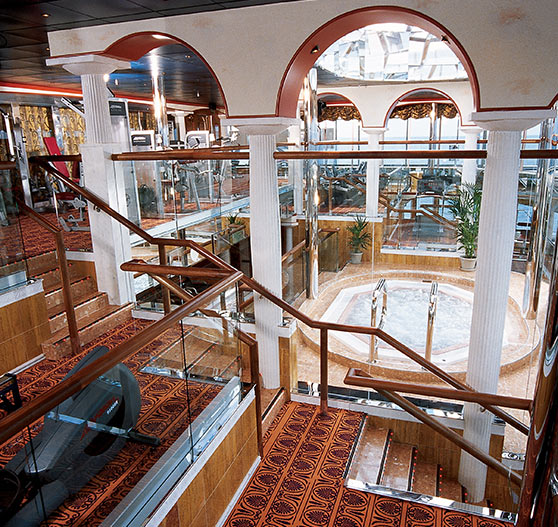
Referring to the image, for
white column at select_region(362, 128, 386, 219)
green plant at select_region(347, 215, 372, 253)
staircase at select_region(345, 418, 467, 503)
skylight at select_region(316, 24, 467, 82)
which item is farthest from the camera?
green plant at select_region(347, 215, 372, 253)

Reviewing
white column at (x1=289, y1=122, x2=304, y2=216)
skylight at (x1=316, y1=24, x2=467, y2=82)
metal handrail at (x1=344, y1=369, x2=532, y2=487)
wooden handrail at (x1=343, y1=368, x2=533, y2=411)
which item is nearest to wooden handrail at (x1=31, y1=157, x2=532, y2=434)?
metal handrail at (x1=344, y1=369, x2=532, y2=487)

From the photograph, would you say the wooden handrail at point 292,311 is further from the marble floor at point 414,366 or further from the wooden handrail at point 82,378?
the wooden handrail at point 82,378

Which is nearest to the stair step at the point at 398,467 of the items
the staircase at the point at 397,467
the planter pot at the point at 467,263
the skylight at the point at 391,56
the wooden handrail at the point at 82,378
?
the staircase at the point at 397,467

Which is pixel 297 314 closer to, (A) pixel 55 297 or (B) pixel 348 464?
(B) pixel 348 464

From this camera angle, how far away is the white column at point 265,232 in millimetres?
4391

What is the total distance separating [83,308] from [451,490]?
12.4ft

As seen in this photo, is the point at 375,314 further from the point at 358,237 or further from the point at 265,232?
the point at 265,232

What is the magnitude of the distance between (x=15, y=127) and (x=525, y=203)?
322 inches

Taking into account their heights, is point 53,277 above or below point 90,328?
above

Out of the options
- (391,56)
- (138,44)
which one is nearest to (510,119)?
(138,44)

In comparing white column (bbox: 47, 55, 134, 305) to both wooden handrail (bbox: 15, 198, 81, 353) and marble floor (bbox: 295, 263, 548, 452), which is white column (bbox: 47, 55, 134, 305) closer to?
wooden handrail (bbox: 15, 198, 81, 353)

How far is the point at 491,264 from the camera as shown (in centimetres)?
389

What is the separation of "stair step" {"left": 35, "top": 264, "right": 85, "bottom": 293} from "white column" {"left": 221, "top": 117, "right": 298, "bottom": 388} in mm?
1970

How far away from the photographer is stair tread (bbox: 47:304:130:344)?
4177 mm
